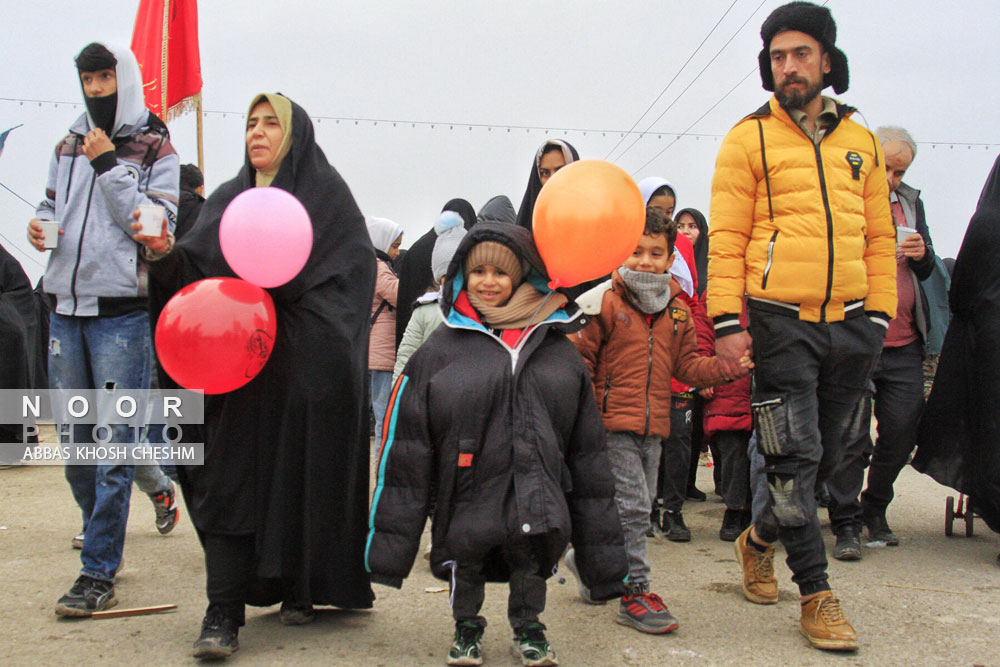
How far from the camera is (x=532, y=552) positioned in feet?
11.1

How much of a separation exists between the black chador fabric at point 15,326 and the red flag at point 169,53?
7.58 ft

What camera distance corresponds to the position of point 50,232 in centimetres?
410

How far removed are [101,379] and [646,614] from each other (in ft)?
8.37

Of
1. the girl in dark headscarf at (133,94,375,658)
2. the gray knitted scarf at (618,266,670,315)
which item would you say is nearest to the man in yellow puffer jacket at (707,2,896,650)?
the gray knitted scarf at (618,266,670,315)

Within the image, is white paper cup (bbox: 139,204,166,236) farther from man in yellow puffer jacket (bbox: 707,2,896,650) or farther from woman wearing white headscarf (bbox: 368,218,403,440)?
woman wearing white headscarf (bbox: 368,218,403,440)

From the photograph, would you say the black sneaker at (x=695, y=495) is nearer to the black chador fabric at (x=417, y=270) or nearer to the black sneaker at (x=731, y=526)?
the black sneaker at (x=731, y=526)

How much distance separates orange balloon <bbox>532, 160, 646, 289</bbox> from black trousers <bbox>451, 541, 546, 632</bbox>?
1.05 metres

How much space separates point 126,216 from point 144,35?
22.7ft

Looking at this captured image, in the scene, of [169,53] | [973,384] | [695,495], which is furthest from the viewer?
[169,53]

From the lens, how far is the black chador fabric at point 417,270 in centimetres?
647

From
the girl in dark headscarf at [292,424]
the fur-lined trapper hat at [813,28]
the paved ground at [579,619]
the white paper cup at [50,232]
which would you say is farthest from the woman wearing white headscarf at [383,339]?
the fur-lined trapper hat at [813,28]

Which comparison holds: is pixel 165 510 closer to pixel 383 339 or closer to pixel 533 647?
pixel 383 339

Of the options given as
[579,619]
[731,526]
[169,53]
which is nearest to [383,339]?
[731,526]

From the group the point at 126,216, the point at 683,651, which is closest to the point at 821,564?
the point at 683,651
